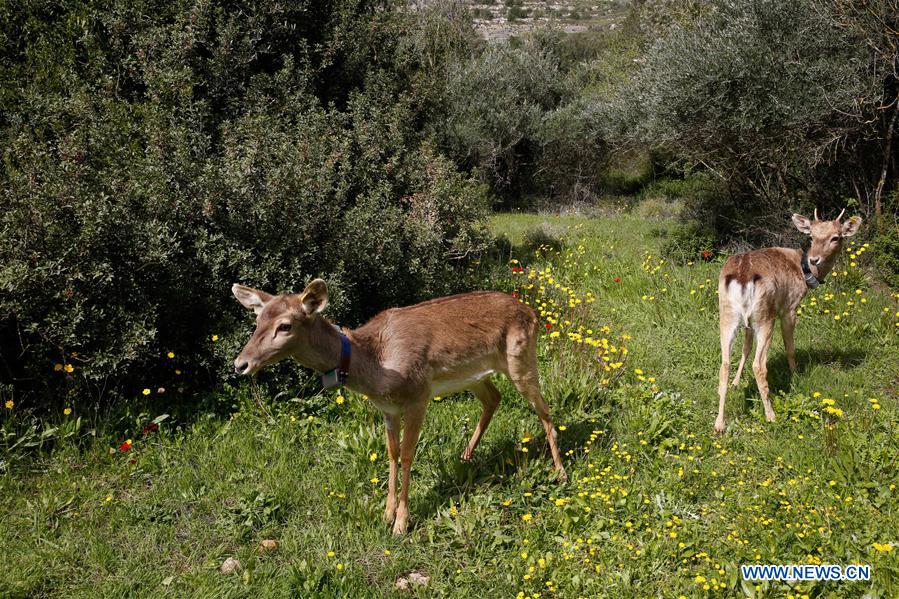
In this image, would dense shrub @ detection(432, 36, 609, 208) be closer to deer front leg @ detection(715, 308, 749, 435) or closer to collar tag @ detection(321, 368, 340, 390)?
deer front leg @ detection(715, 308, 749, 435)

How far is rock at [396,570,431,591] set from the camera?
14.8 ft

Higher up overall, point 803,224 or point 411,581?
point 803,224

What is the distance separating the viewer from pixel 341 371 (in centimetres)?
479

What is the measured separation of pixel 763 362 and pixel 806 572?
104 inches

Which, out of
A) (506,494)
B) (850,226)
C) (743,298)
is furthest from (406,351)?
(850,226)

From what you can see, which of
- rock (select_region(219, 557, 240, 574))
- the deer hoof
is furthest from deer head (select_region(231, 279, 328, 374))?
the deer hoof

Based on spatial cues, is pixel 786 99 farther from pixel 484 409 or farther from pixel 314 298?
pixel 314 298

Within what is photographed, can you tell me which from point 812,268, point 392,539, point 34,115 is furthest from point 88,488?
point 812,268

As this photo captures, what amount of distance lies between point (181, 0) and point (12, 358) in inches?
195

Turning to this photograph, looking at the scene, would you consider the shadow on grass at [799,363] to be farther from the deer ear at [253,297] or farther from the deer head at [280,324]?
the deer ear at [253,297]

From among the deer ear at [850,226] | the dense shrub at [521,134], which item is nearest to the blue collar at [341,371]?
the deer ear at [850,226]

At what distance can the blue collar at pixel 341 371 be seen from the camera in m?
4.72

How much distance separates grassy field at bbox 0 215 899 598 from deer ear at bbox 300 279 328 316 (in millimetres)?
1663

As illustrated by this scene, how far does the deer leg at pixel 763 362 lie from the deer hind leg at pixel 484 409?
2.63 metres
